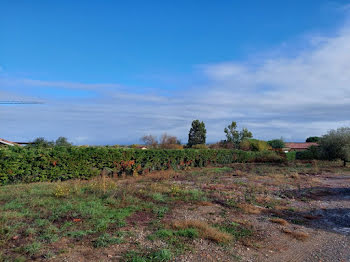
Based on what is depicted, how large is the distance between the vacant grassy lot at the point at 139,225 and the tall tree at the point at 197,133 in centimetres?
4406

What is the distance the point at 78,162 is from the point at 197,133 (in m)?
41.4

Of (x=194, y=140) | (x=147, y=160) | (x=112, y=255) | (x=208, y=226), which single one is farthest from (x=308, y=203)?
(x=194, y=140)

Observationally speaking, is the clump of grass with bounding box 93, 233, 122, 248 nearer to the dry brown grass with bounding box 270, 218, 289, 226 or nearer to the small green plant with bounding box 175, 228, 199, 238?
the small green plant with bounding box 175, 228, 199, 238

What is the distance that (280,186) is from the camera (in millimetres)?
11828

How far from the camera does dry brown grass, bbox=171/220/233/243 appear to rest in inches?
188

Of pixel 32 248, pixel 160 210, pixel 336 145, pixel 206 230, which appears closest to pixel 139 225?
pixel 160 210

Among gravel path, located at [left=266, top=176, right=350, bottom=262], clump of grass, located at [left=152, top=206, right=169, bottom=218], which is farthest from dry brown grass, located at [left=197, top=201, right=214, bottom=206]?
gravel path, located at [left=266, top=176, right=350, bottom=262]

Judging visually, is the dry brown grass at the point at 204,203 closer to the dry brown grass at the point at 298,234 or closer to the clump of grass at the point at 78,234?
the dry brown grass at the point at 298,234

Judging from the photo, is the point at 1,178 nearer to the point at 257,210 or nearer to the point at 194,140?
the point at 257,210

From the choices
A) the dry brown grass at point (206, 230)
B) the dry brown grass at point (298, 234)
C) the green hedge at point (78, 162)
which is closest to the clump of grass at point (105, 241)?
the dry brown grass at point (206, 230)

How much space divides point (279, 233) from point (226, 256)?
197 cm

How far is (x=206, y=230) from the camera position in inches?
201

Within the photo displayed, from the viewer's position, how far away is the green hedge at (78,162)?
10414 mm

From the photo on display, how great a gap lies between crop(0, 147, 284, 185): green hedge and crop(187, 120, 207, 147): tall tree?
31.4 metres
